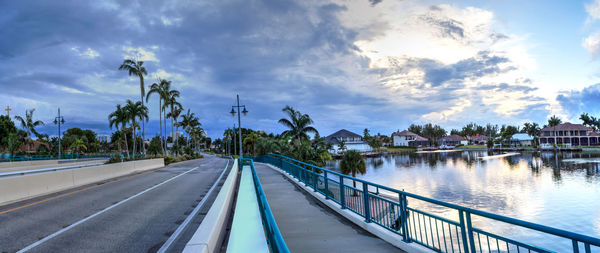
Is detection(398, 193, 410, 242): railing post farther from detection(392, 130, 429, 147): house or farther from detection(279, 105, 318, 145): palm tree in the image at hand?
detection(392, 130, 429, 147): house

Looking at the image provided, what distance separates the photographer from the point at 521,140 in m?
150

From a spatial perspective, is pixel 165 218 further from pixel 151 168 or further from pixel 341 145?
pixel 341 145

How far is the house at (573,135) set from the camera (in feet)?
408

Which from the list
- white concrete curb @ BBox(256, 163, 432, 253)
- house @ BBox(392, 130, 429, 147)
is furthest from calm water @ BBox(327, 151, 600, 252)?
house @ BBox(392, 130, 429, 147)

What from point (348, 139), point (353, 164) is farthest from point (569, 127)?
point (353, 164)

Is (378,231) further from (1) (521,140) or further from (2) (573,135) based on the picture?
(1) (521,140)

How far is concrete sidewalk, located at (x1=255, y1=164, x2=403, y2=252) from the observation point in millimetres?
6176

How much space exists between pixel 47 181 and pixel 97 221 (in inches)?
310

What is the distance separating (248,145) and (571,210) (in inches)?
2774

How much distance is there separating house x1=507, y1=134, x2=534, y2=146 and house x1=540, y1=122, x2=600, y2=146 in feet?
59.7

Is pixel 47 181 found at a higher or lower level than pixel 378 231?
higher

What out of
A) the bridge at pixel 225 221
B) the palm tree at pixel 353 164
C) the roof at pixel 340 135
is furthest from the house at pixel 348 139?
the bridge at pixel 225 221

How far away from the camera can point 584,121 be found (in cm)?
13350

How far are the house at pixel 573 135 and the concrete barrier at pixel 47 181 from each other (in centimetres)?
15980
